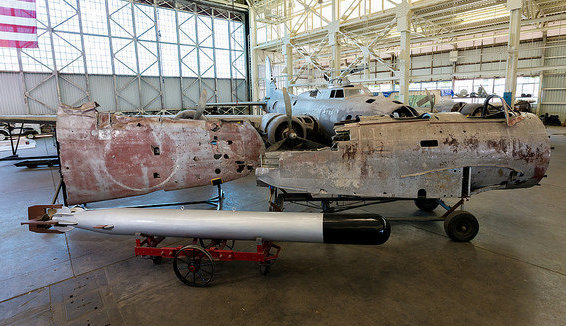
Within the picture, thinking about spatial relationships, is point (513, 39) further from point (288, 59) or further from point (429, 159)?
point (288, 59)

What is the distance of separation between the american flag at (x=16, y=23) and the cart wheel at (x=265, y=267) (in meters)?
19.5

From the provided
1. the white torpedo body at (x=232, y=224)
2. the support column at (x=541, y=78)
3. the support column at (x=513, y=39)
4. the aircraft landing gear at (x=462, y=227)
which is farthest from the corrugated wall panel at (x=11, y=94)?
the support column at (x=541, y=78)

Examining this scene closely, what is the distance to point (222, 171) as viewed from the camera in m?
8.26

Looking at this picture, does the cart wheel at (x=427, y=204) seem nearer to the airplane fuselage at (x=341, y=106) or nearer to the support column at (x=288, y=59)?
the airplane fuselage at (x=341, y=106)

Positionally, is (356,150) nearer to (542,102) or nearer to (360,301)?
(360,301)

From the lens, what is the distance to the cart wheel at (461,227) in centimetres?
671

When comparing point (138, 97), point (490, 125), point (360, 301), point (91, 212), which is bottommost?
point (360, 301)

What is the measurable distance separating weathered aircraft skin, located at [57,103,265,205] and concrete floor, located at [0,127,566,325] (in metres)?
1.33

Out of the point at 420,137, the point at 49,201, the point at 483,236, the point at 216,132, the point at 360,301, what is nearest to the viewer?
the point at 360,301

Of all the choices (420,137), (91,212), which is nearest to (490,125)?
(420,137)

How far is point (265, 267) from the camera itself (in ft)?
18.1

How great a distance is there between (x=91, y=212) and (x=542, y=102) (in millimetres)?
44945

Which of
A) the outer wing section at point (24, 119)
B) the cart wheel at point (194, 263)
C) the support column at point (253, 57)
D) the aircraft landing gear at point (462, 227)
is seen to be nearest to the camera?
the cart wheel at point (194, 263)

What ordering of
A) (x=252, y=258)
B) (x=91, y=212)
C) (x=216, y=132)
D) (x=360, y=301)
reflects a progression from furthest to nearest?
(x=216, y=132) → (x=91, y=212) → (x=252, y=258) → (x=360, y=301)
